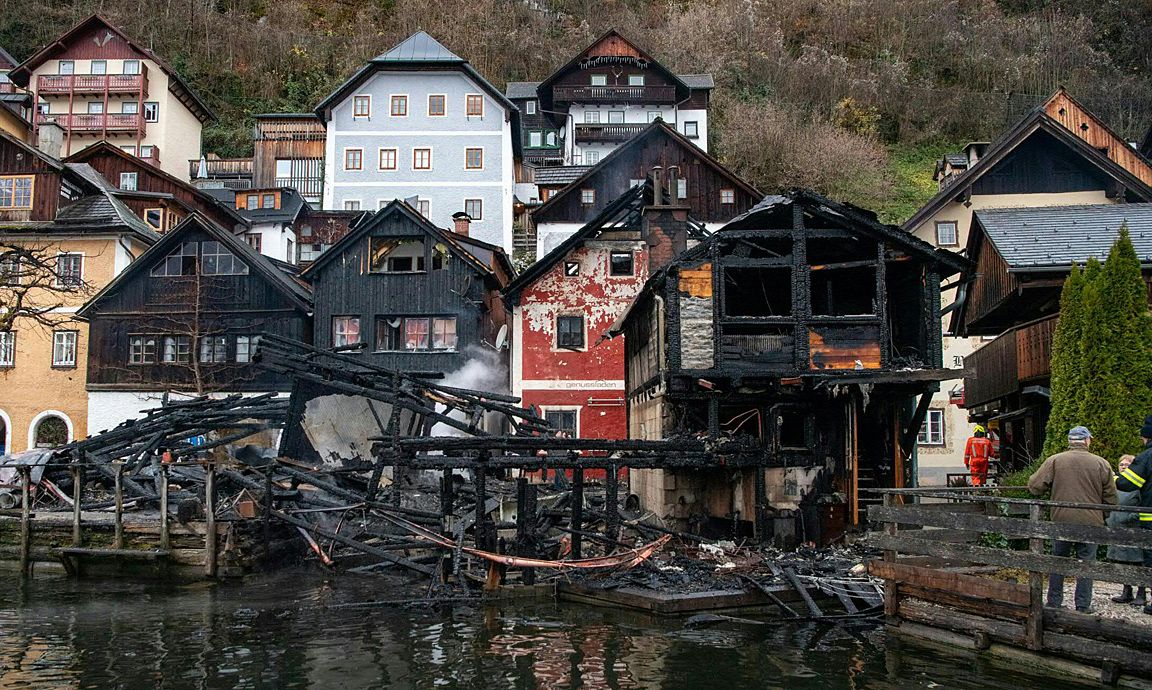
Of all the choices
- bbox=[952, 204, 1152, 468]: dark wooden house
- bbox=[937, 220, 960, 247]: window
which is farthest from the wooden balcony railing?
bbox=[952, 204, 1152, 468]: dark wooden house

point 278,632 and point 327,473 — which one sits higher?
point 327,473

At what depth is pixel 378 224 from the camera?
39.3 m

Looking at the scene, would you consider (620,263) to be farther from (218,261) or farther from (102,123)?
(102,123)

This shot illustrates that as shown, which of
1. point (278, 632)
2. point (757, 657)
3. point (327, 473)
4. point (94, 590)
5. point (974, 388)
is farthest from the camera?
point (974, 388)

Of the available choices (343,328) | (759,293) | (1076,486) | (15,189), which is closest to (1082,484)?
(1076,486)

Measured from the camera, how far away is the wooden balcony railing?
62.2m

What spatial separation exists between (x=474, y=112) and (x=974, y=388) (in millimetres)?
32332

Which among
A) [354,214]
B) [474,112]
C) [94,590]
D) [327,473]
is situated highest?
[474,112]

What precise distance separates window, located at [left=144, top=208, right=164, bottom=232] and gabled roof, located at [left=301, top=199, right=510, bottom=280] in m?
14.7

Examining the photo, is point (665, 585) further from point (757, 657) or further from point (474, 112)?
point (474, 112)

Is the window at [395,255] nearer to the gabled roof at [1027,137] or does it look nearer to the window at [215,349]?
the window at [215,349]

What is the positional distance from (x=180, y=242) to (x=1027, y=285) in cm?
3235

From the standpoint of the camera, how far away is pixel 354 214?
172ft

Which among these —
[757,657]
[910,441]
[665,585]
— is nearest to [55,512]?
[665,585]
